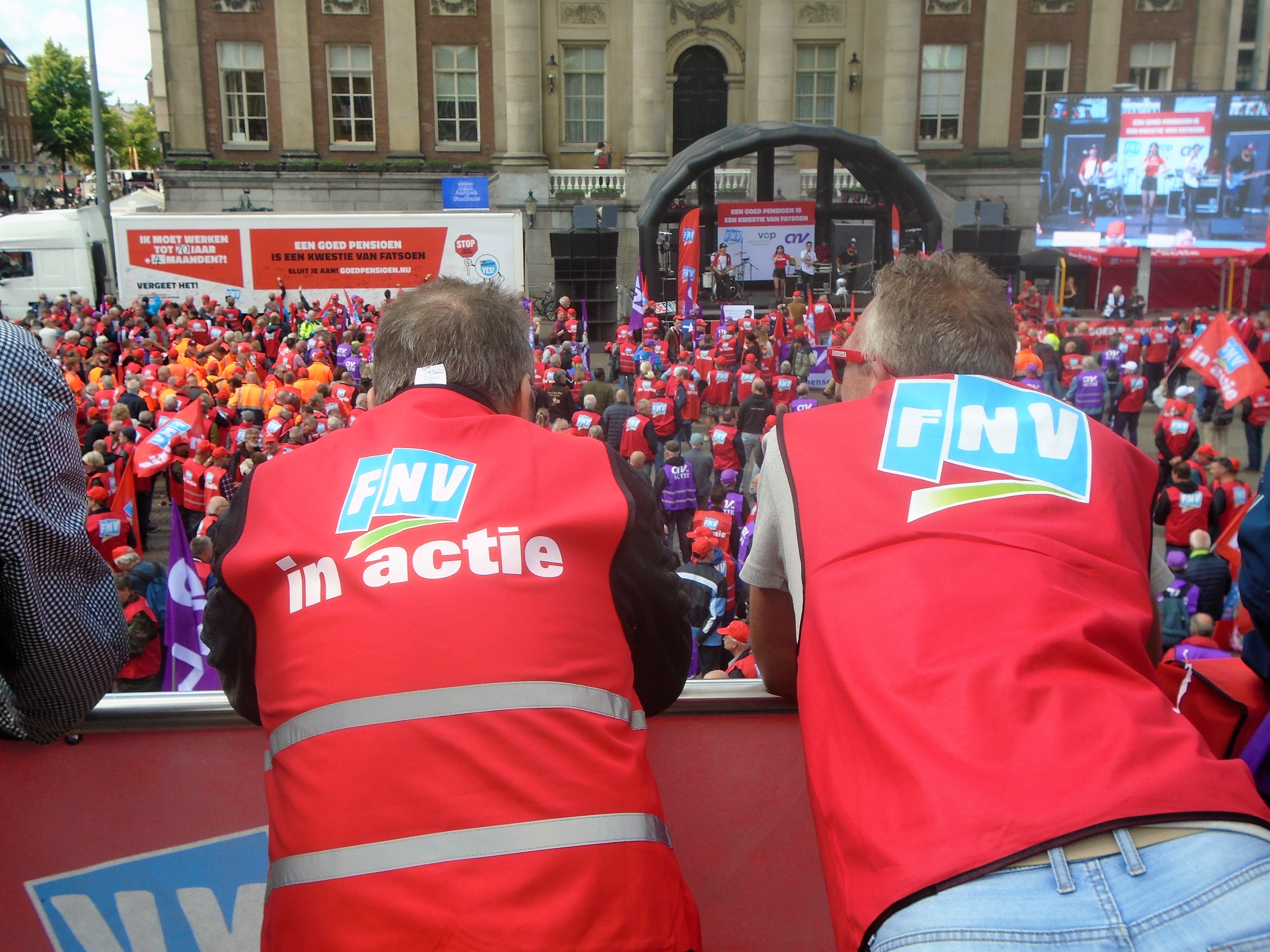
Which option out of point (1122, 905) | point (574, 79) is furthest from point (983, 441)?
point (574, 79)

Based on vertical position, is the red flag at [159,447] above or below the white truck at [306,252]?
below

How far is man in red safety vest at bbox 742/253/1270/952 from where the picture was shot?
1413 millimetres

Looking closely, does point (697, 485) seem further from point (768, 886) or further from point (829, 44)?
point (829, 44)

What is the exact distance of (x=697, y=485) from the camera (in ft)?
39.9

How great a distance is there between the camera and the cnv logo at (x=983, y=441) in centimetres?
175

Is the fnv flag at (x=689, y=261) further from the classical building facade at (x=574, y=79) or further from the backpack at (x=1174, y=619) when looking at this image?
the backpack at (x=1174, y=619)

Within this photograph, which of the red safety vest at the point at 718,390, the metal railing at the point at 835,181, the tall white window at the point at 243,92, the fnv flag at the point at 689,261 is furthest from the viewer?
the tall white window at the point at 243,92

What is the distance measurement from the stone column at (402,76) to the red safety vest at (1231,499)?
29.3m

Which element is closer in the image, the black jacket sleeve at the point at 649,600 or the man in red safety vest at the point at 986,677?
the man in red safety vest at the point at 986,677

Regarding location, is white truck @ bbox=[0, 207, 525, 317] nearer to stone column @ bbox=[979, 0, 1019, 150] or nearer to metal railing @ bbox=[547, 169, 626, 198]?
metal railing @ bbox=[547, 169, 626, 198]

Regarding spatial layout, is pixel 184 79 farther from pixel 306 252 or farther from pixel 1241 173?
pixel 1241 173

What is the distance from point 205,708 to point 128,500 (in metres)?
9.77

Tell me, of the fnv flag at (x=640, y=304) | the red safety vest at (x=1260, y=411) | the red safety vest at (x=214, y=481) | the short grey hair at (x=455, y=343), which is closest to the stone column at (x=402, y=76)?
the fnv flag at (x=640, y=304)

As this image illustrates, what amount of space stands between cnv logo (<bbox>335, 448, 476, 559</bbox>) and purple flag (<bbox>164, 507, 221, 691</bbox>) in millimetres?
5620
